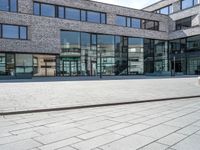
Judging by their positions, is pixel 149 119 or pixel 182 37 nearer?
pixel 149 119

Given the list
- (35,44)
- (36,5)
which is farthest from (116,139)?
(36,5)

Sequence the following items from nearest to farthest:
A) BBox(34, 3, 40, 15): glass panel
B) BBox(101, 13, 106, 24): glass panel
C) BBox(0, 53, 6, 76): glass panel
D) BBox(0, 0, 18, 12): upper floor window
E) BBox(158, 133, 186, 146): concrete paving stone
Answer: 1. BBox(158, 133, 186, 146): concrete paving stone
2. BBox(0, 53, 6, 76): glass panel
3. BBox(0, 0, 18, 12): upper floor window
4. BBox(34, 3, 40, 15): glass panel
5. BBox(101, 13, 106, 24): glass panel

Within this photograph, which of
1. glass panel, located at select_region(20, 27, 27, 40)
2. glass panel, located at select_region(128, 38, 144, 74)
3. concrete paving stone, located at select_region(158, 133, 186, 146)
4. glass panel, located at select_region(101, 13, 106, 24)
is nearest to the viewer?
concrete paving stone, located at select_region(158, 133, 186, 146)

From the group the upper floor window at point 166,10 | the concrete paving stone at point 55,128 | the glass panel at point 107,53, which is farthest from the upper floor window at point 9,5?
the upper floor window at point 166,10

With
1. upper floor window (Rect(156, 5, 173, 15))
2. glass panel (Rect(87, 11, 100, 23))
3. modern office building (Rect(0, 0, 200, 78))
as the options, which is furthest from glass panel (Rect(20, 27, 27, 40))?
upper floor window (Rect(156, 5, 173, 15))

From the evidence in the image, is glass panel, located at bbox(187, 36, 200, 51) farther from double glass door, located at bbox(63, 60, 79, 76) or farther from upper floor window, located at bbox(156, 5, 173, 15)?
double glass door, located at bbox(63, 60, 79, 76)

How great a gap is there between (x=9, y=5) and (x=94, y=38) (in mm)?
13151

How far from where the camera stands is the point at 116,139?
4758 millimetres

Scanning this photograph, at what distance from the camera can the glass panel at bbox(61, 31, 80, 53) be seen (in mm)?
33062

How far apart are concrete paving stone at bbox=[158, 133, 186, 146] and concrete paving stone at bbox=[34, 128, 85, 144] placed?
1.81 meters

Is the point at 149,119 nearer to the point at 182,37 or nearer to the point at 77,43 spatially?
the point at 77,43

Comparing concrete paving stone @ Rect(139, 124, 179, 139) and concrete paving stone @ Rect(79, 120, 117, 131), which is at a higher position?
concrete paving stone @ Rect(79, 120, 117, 131)

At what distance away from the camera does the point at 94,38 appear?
36.1 metres

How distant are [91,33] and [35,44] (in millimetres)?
9352
